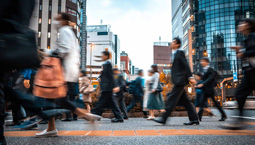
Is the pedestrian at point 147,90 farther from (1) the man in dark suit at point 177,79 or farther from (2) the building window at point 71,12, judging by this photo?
(2) the building window at point 71,12

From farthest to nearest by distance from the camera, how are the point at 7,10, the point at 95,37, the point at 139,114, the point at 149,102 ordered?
the point at 95,37
the point at 139,114
the point at 149,102
the point at 7,10

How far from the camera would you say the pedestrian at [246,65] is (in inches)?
145

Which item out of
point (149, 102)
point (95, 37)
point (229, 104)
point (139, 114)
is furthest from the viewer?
point (95, 37)

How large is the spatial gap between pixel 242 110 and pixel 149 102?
466 centimetres

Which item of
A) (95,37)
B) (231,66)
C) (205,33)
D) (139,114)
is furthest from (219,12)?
(95,37)

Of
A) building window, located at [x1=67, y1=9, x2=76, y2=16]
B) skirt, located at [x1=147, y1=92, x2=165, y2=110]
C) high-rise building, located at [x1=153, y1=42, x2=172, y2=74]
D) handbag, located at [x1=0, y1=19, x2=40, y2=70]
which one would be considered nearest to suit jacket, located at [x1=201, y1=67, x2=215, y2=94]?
skirt, located at [x1=147, y1=92, x2=165, y2=110]

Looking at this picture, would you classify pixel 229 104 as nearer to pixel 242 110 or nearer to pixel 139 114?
pixel 139 114

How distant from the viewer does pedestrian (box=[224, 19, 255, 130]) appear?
12.1 feet

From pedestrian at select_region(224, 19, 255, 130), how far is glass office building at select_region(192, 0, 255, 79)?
211 feet

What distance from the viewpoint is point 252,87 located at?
377 cm

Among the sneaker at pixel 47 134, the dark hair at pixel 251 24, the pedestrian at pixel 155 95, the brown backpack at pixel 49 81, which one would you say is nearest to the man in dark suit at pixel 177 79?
the dark hair at pixel 251 24

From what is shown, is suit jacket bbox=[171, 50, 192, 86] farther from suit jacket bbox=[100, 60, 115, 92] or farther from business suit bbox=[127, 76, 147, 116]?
business suit bbox=[127, 76, 147, 116]

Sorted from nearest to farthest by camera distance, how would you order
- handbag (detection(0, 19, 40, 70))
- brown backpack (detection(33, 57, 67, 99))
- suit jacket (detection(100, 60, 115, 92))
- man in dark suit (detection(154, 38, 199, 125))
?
handbag (detection(0, 19, 40, 70)), brown backpack (detection(33, 57, 67, 99)), man in dark suit (detection(154, 38, 199, 125)), suit jacket (detection(100, 60, 115, 92))

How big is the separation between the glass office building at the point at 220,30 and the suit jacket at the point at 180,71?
63.4 metres
